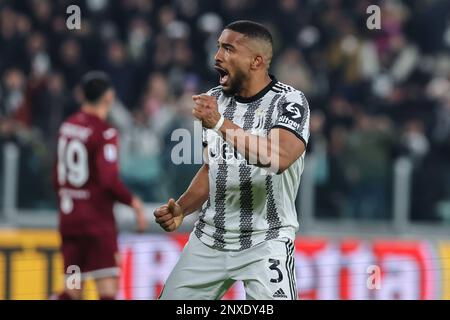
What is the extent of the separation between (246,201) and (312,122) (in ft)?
19.3

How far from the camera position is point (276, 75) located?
44.4 feet

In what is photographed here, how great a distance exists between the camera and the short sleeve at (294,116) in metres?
6.01

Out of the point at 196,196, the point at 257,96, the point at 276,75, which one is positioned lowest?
the point at 196,196

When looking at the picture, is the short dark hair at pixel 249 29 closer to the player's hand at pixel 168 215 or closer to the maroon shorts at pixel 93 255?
the player's hand at pixel 168 215

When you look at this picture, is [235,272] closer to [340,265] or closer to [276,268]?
[276,268]

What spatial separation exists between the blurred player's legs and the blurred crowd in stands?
59.8 inches

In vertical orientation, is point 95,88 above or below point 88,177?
above

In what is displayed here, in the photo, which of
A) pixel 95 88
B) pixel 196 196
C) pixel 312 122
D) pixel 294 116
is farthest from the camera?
pixel 312 122

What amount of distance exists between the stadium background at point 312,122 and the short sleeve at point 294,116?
4.71 meters

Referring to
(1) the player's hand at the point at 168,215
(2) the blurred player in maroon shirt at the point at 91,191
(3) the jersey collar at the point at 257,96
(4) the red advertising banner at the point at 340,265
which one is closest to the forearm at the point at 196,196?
(1) the player's hand at the point at 168,215

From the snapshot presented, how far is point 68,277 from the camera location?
959 cm

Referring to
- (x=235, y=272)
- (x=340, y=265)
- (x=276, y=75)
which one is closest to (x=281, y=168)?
(x=235, y=272)

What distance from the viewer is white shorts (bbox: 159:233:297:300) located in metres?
6.07
